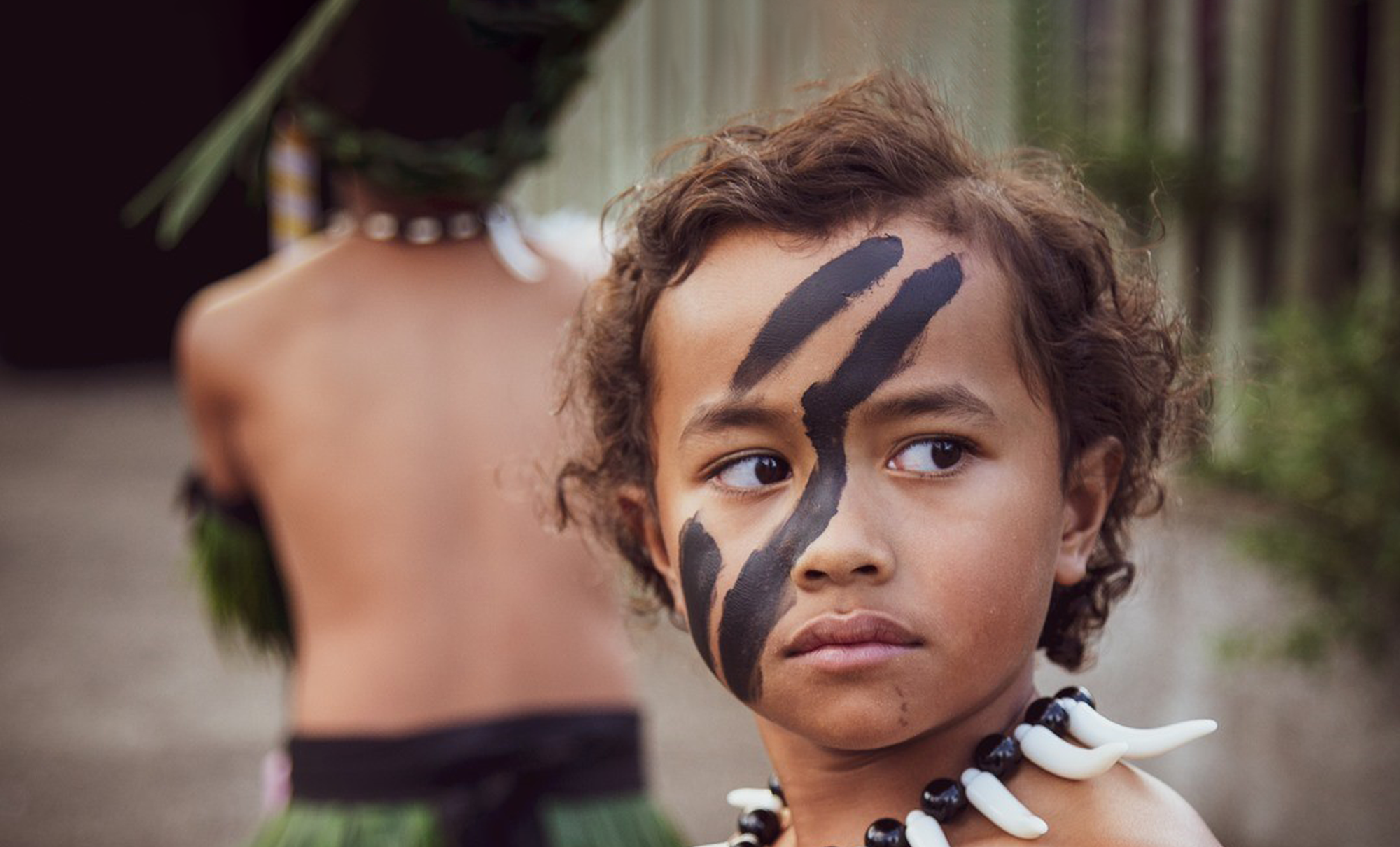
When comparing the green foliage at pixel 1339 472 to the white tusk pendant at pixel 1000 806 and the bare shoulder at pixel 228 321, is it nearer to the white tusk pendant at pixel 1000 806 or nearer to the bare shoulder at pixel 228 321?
the bare shoulder at pixel 228 321

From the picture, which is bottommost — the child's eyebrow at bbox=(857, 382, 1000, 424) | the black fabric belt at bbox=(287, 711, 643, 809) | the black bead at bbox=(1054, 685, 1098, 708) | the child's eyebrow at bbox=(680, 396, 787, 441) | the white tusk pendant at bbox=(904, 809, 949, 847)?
the black fabric belt at bbox=(287, 711, 643, 809)

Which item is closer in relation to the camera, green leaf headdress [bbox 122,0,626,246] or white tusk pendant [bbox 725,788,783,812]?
white tusk pendant [bbox 725,788,783,812]

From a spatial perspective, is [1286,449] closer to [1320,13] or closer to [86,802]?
[1320,13]

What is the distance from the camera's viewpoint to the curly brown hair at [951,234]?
1.31 metres

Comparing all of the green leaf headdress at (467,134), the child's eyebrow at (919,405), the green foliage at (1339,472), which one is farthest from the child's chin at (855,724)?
the green foliage at (1339,472)

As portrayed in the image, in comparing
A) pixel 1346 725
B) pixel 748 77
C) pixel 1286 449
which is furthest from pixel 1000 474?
pixel 748 77

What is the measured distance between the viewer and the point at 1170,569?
12.8 feet

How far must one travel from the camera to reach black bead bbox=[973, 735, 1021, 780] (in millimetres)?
1277

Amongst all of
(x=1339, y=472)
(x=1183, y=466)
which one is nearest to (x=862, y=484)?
(x=1183, y=466)

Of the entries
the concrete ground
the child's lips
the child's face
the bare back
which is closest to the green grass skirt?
the bare back

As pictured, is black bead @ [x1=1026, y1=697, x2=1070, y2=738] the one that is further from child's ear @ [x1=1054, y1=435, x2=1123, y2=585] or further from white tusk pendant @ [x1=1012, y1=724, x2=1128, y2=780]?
child's ear @ [x1=1054, y1=435, x2=1123, y2=585]

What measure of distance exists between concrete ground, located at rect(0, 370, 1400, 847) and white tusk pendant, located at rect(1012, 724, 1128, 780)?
0.57 meters

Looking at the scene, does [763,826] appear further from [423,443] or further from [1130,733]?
[423,443]

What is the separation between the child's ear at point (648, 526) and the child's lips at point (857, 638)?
0.25 m
